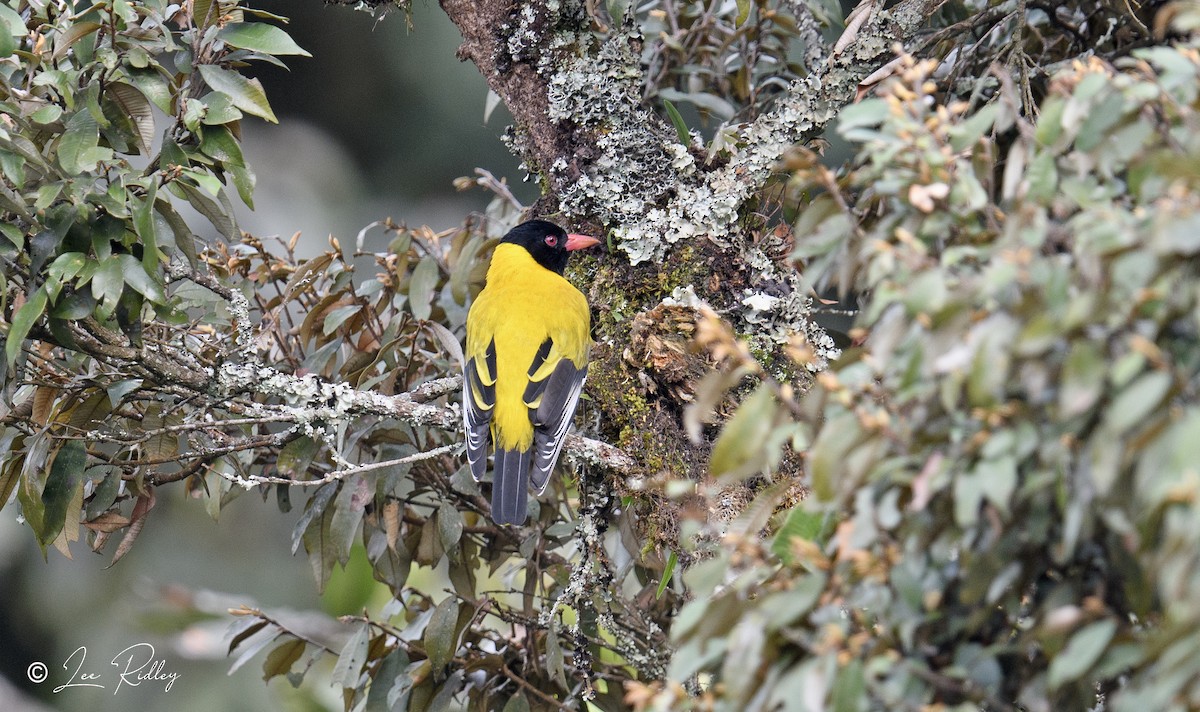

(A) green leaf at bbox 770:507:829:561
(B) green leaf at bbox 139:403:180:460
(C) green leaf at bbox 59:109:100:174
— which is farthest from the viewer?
(B) green leaf at bbox 139:403:180:460

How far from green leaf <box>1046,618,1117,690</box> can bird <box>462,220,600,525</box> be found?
1877mm

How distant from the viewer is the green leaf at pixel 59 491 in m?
2.51

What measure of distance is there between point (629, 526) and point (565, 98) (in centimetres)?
109

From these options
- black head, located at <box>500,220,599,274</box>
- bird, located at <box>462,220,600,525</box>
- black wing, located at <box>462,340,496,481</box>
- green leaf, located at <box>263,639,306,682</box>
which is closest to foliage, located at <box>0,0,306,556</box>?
green leaf, located at <box>263,639,306,682</box>

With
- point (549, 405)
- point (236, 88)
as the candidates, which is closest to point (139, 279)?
point (236, 88)

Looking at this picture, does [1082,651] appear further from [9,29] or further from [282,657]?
[282,657]

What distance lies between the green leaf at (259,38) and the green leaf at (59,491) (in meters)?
1.04

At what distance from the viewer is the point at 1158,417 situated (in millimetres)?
942

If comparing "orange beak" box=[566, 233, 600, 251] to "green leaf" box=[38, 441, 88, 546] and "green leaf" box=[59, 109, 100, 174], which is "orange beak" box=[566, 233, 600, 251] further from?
"green leaf" box=[38, 441, 88, 546]

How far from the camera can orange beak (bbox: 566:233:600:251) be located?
2826 millimetres

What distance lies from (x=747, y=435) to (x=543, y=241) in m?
2.65

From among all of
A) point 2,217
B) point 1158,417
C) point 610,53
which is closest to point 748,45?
point 610,53

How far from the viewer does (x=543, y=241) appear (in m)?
3.75

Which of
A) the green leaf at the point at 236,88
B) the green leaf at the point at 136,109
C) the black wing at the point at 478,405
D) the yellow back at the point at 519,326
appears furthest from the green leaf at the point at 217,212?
the yellow back at the point at 519,326
